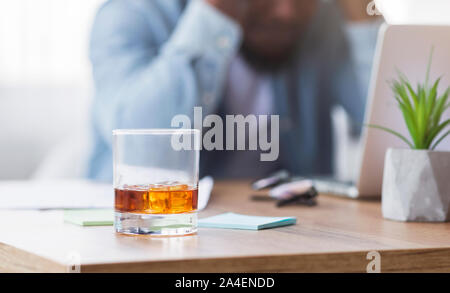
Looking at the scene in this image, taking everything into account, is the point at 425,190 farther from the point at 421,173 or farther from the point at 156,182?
the point at 156,182

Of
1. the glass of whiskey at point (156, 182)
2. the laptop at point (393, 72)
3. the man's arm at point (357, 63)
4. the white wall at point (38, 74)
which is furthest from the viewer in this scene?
the man's arm at point (357, 63)

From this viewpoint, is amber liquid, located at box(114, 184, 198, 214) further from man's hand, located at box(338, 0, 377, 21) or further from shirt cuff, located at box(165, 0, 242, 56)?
man's hand, located at box(338, 0, 377, 21)

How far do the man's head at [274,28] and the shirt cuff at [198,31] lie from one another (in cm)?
13

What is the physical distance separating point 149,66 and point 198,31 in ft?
0.70

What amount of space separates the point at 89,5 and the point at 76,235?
1424 mm

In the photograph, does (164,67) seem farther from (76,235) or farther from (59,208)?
(76,235)

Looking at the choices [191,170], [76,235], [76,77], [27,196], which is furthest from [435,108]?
[76,77]

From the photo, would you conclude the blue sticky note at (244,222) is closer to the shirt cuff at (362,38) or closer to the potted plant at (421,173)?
the potted plant at (421,173)

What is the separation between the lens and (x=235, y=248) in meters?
0.69

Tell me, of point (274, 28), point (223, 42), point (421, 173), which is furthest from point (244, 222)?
point (274, 28)

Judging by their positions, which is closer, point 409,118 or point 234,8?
point 409,118

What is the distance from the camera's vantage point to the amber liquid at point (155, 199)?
788 millimetres

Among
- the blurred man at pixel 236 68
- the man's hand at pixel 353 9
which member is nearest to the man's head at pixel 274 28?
the blurred man at pixel 236 68
